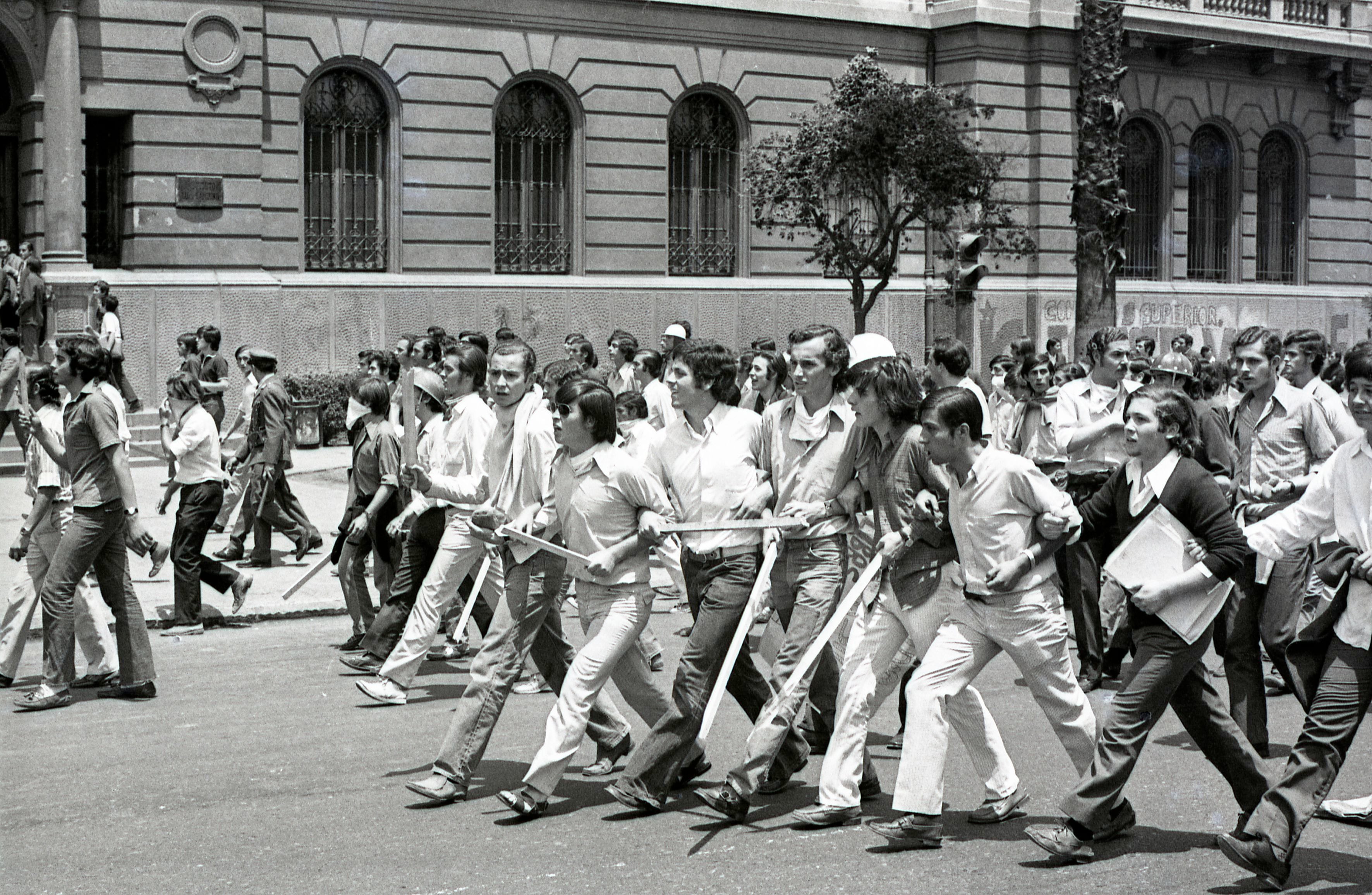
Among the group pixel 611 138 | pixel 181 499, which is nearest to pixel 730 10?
pixel 611 138

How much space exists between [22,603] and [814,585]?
457 centimetres

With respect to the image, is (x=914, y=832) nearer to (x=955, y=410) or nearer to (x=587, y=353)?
(x=955, y=410)

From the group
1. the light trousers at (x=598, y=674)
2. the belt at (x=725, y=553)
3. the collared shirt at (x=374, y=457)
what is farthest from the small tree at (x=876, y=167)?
the light trousers at (x=598, y=674)

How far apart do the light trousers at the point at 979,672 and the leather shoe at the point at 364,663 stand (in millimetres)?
4168

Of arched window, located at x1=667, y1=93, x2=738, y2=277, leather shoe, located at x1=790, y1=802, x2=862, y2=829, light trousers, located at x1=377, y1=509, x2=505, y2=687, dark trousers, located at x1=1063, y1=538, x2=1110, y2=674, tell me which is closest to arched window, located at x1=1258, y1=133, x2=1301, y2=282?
arched window, located at x1=667, y1=93, x2=738, y2=277

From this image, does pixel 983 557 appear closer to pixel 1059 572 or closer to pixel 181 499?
pixel 1059 572

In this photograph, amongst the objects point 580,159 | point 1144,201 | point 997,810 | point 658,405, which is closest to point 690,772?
point 997,810

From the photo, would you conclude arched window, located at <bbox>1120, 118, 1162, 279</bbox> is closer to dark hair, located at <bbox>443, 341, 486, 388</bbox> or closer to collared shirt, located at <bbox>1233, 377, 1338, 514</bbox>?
collared shirt, located at <bbox>1233, 377, 1338, 514</bbox>

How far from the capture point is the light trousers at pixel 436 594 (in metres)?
8.71

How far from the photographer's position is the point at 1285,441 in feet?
29.2

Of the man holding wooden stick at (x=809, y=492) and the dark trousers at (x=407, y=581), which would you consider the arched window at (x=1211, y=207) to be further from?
the man holding wooden stick at (x=809, y=492)

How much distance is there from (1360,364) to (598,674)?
3.14m

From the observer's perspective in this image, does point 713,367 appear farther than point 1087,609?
No

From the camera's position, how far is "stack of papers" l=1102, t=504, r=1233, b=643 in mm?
6121
